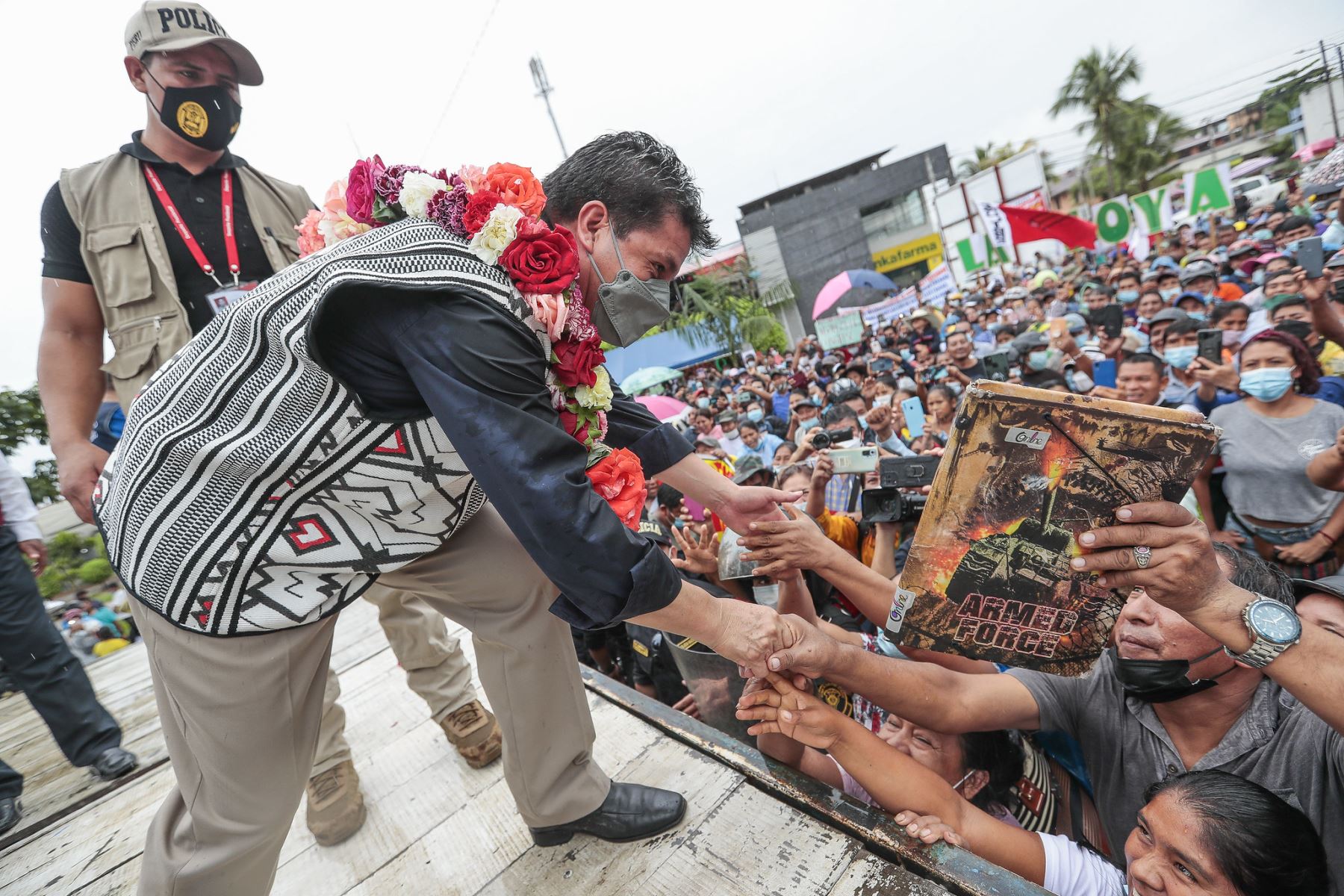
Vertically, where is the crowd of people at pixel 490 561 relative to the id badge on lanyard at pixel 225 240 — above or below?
below

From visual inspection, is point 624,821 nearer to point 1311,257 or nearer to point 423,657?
point 423,657

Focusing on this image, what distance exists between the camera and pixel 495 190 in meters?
1.53

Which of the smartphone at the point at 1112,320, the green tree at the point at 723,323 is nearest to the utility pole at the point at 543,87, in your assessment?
the green tree at the point at 723,323

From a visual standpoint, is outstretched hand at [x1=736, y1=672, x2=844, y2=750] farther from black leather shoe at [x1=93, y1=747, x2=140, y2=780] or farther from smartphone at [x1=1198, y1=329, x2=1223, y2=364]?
smartphone at [x1=1198, y1=329, x2=1223, y2=364]

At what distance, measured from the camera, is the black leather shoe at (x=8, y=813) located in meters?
2.67

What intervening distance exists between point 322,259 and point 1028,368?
6.35m

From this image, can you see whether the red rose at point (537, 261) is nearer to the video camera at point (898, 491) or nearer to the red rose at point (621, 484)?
the red rose at point (621, 484)

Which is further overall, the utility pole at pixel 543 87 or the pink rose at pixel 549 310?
the utility pole at pixel 543 87

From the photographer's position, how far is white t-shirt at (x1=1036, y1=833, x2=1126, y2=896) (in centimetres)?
175

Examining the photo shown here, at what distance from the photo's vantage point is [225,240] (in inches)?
90.4

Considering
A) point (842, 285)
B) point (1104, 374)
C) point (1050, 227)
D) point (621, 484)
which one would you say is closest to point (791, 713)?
point (621, 484)

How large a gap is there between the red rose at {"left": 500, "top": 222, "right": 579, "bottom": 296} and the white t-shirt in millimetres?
2052

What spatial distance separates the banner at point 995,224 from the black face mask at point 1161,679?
16578 millimetres

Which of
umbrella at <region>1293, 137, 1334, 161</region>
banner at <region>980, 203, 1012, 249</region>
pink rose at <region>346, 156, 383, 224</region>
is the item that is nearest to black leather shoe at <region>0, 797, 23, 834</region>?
pink rose at <region>346, 156, 383, 224</region>
